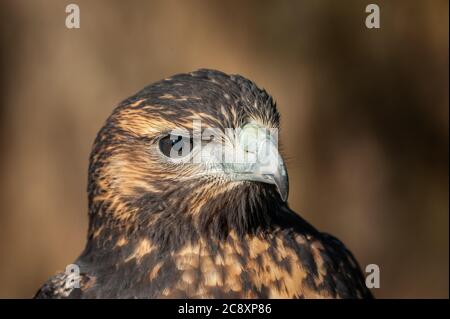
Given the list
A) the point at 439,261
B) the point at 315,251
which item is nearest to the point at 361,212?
the point at 439,261

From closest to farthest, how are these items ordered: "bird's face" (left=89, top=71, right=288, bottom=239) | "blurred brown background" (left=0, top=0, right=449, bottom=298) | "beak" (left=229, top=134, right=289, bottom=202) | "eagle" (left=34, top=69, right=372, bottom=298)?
"beak" (left=229, top=134, right=289, bottom=202) < "eagle" (left=34, top=69, right=372, bottom=298) < "bird's face" (left=89, top=71, right=288, bottom=239) < "blurred brown background" (left=0, top=0, right=449, bottom=298)

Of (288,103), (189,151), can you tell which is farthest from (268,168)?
(288,103)

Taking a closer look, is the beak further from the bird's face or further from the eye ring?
the eye ring

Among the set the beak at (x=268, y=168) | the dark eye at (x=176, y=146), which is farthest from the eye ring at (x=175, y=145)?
the beak at (x=268, y=168)

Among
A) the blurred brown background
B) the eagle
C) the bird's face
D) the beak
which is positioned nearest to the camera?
the beak

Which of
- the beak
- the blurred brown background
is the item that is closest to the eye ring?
the beak

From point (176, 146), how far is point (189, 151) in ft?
0.24

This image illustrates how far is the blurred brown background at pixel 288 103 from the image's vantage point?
7.45 meters

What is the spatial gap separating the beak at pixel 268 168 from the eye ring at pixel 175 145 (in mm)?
285

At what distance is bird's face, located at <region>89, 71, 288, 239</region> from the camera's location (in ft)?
12.3

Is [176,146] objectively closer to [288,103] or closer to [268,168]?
[268,168]

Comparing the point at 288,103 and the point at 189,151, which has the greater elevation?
the point at 288,103

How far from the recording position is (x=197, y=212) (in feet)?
12.4

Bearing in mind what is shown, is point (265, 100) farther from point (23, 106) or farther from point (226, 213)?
point (23, 106)
